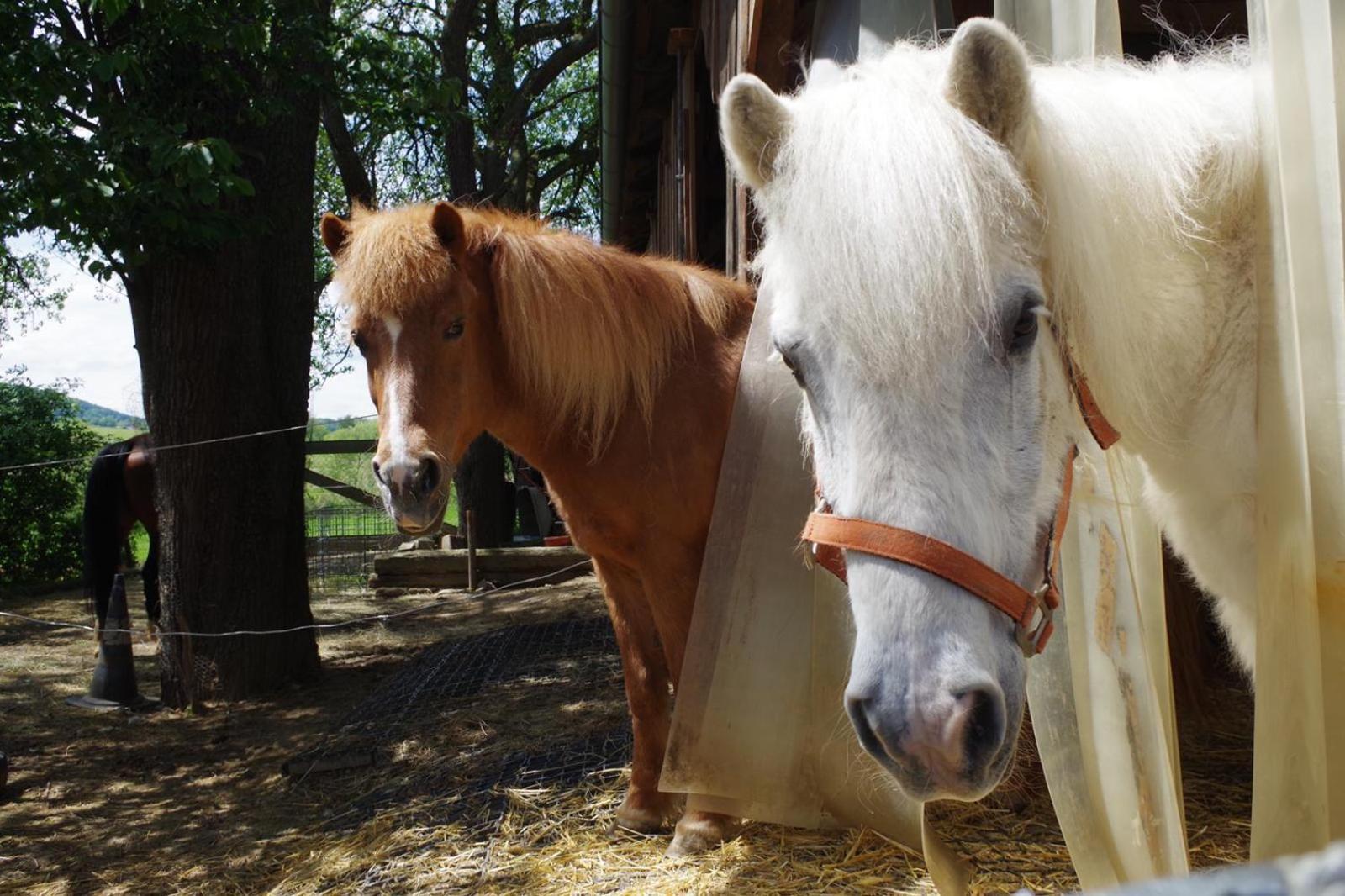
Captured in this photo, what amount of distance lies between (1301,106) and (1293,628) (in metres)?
0.81

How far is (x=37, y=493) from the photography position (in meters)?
11.4

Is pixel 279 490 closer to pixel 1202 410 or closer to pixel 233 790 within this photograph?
pixel 233 790

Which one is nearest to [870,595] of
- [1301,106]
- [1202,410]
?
[1202,410]

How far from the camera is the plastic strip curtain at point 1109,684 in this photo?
5.70 feet

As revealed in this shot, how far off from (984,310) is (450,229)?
7.09 ft

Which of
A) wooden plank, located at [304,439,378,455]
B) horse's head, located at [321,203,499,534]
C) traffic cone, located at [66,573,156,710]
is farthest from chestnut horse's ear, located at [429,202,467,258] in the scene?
wooden plank, located at [304,439,378,455]

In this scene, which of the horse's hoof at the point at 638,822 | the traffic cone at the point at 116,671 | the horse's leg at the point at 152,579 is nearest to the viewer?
the horse's hoof at the point at 638,822

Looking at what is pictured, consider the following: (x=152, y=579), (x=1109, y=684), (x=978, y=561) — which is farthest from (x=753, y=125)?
(x=152, y=579)

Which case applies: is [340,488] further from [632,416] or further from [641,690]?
[632,416]

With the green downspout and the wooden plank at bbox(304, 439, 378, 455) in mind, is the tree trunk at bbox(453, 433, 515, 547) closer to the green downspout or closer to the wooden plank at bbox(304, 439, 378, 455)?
the wooden plank at bbox(304, 439, 378, 455)

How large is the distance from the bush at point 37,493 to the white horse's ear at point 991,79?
39.1ft

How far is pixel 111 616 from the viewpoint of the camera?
5.98m

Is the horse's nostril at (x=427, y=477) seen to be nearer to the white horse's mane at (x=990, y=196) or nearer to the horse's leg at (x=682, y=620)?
the horse's leg at (x=682, y=620)

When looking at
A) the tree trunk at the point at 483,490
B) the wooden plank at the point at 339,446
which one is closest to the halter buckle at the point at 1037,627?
the tree trunk at the point at 483,490
